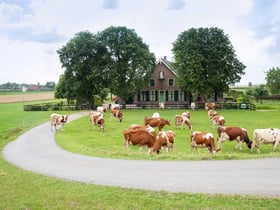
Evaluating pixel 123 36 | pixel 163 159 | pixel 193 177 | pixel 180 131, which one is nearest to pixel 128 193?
pixel 193 177

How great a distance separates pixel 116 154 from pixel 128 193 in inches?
254

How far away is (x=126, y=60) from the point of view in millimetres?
59938

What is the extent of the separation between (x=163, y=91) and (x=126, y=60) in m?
12.0

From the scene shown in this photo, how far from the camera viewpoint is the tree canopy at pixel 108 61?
5853cm

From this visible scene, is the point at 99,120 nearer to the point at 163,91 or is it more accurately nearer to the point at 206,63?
the point at 206,63

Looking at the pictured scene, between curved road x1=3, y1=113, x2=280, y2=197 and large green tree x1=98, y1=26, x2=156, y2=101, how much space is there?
137 feet

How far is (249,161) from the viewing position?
1438 centimetres

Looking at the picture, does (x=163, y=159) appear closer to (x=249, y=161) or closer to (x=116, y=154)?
(x=116, y=154)

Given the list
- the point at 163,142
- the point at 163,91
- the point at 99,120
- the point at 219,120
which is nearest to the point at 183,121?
the point at 219,120

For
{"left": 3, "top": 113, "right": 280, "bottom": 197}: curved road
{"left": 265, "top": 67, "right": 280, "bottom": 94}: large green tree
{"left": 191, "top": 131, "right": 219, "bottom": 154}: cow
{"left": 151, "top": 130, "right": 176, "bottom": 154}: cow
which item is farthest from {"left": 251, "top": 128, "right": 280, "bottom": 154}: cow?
{"left": 265, "top": 67, "right": 280, "bottom": 94}: large green tree

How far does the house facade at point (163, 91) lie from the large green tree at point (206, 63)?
25.5 ft

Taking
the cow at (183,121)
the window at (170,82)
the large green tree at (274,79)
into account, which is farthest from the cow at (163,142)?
the large green tree at (274,79)

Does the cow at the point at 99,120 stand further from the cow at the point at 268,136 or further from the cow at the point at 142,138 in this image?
the cow at the point at 268,136

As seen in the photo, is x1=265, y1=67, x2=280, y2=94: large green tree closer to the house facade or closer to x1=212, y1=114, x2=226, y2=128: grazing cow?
the house facade
